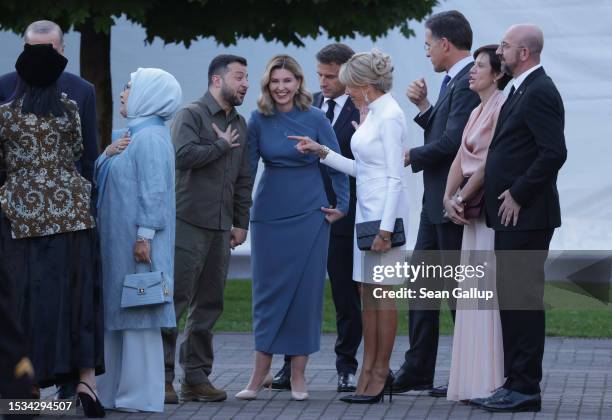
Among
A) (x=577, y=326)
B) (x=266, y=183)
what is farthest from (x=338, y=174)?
(x=577, y=326)

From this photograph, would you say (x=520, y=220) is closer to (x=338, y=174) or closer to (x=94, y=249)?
(x=338, y=174)

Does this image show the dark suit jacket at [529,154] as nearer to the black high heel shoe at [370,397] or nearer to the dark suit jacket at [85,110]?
the black high heel shoe at [370,397]

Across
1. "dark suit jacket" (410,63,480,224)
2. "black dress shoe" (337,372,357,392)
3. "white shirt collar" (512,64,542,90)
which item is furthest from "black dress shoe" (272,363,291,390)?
"white shirt collar" (512,64,542,90)

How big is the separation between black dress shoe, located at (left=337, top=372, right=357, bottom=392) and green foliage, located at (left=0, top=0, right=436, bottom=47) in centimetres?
564

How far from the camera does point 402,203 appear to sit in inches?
319

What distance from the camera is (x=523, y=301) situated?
780cm

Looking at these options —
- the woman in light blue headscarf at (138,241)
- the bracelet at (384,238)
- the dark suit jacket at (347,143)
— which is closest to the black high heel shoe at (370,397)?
the bracelet at (384,238)

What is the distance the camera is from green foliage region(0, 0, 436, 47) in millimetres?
13930

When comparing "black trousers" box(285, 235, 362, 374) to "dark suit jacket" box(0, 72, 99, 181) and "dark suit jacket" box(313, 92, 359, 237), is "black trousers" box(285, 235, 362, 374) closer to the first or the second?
"dark suit jacket" box(313, 92, 359, 237)

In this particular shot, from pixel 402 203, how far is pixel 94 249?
170 centimetres

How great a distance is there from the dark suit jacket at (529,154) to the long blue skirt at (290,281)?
116 centimetres

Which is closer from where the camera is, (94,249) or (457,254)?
(94,249)

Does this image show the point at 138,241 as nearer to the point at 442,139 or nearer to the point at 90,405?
the point at 90,405

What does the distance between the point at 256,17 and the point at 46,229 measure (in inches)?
280
